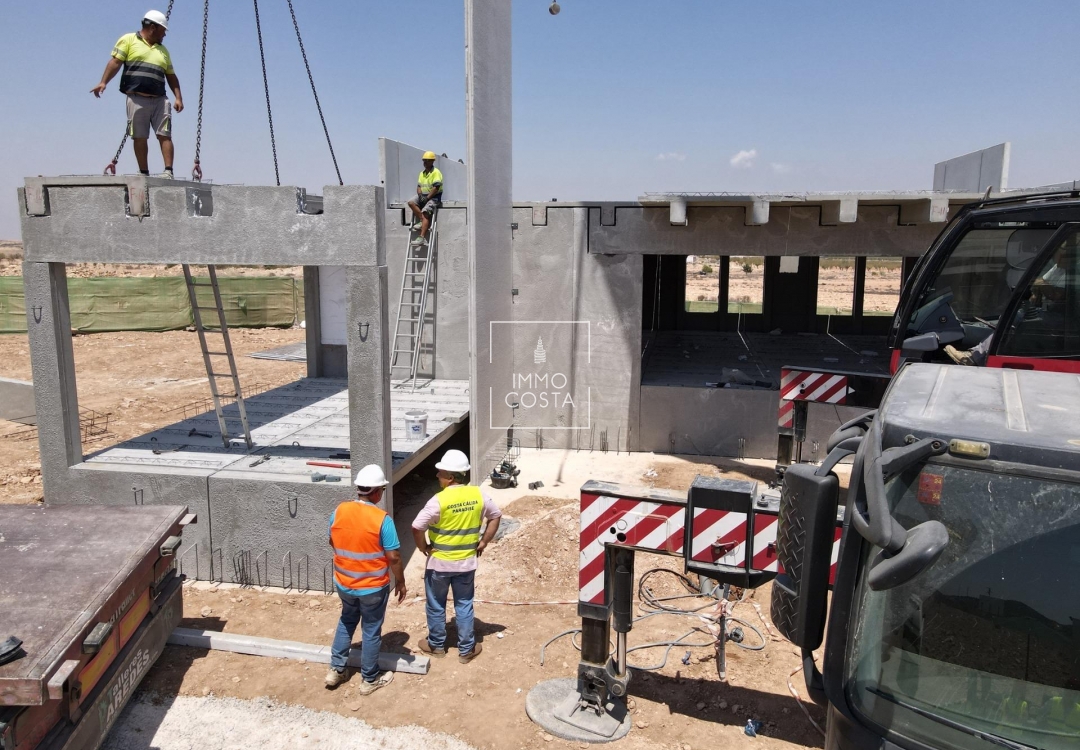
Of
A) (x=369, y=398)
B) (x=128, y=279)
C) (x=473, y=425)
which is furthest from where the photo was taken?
(x=128, y=279)

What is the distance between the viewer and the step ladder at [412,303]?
1186cm

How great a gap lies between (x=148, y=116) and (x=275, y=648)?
5.03m

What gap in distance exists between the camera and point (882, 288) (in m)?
52.0

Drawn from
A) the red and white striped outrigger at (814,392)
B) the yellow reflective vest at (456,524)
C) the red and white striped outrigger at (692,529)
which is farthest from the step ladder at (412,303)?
the red and white striped outrigger at (692,529)

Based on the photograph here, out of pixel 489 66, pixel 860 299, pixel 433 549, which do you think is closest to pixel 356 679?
pixel 433 549

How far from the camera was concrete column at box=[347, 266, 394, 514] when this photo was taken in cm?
675

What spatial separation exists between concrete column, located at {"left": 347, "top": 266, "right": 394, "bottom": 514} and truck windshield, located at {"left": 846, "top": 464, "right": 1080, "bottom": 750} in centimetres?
503

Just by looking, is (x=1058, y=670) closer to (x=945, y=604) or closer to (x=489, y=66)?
(x=945, y=604)

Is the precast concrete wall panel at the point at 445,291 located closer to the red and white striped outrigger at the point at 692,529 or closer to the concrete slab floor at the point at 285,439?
the concrete slab floor at the point at 285,439

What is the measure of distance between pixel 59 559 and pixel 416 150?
10275mm

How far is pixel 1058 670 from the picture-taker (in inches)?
95.5

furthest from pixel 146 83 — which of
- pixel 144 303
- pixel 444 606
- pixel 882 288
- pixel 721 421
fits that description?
pixel 882 288

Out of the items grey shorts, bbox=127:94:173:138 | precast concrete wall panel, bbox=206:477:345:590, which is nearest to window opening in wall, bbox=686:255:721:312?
precast concrete wall panel, bbox=206:477:345:590

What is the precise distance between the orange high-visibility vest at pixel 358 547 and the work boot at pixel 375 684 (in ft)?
2.68
